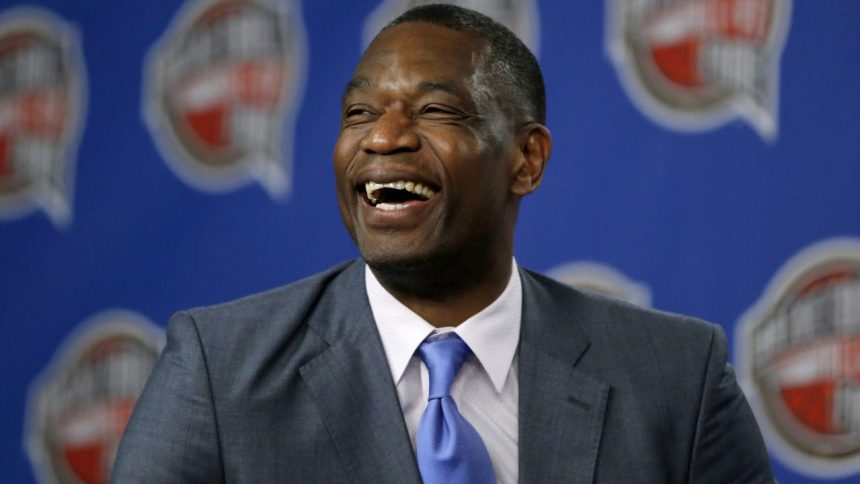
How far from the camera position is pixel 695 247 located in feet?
5.98

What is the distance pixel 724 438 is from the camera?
1.32 metres

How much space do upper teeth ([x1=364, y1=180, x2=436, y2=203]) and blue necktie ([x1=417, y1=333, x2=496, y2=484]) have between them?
0.16 meters

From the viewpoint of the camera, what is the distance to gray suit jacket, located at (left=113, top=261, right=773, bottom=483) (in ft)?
3.93

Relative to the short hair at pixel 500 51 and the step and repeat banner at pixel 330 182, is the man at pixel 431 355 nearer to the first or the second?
the short hair at pixel 500 51

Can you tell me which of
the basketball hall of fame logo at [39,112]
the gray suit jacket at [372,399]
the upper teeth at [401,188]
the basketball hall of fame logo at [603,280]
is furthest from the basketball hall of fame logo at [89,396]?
the upper teeth at [401,188]

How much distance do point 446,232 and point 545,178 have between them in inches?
25.2

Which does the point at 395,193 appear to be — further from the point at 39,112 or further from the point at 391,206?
the point at 39,112

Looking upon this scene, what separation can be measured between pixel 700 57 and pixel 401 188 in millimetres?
737

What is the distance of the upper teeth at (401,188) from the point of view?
1.25 m

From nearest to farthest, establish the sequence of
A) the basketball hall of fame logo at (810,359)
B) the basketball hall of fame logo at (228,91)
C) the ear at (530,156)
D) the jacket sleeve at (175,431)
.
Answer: the jacket sleeve at (175,431), the ear at (530,156), the basketball hall of fame logo at (810,359), the basketball hall of fame logo at (228,91)

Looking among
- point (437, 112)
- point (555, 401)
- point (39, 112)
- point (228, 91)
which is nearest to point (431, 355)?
point (555, 401)

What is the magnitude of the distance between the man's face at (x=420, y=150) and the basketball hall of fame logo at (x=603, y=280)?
55 cm

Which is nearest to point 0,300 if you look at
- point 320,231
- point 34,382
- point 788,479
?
point 34,382

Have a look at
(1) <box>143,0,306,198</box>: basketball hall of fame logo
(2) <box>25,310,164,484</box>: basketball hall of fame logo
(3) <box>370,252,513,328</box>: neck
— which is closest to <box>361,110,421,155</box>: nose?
(3) <box>370,252,513,328</box>: neck
